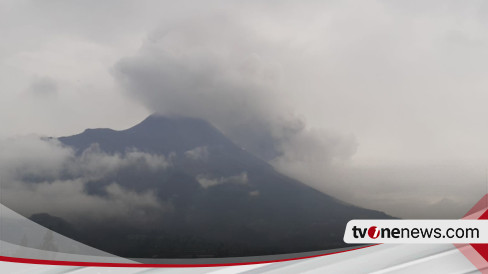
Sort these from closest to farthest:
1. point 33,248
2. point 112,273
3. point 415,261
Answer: point 415,261
point 112,273
point 33,248

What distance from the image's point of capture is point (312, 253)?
498 cm

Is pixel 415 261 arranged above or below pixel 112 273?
above

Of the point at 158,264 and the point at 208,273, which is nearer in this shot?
the point at 208,273

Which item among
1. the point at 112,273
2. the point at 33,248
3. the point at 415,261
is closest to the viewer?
the point at 415,261

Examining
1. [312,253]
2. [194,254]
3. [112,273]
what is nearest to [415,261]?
[312,253]

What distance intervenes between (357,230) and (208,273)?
1.89 metres

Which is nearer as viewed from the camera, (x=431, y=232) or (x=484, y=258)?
(x=484, y=258)

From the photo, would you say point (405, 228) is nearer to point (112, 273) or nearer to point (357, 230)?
point (357, 230)

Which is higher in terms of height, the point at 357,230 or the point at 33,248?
the point at 357,230

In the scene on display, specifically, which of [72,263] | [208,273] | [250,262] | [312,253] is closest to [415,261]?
[312,253]

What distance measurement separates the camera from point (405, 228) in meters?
5.05

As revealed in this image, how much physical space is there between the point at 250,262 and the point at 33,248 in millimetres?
2749

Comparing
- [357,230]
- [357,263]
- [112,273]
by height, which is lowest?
[112,273]

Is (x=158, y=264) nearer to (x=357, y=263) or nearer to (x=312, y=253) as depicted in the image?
(x=312, y=253)
